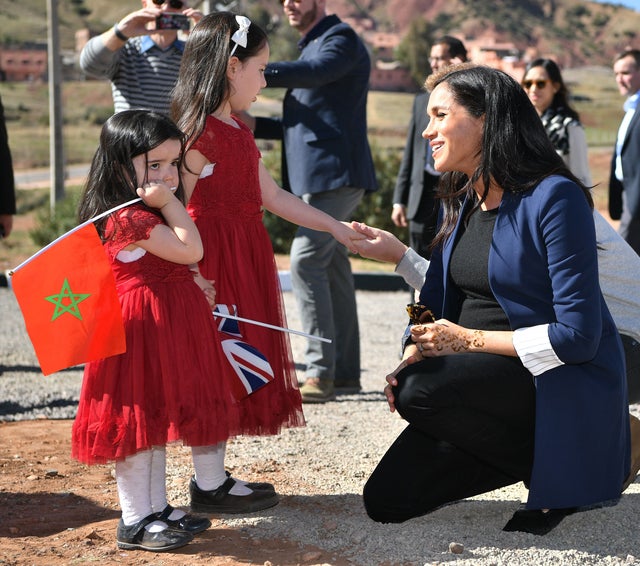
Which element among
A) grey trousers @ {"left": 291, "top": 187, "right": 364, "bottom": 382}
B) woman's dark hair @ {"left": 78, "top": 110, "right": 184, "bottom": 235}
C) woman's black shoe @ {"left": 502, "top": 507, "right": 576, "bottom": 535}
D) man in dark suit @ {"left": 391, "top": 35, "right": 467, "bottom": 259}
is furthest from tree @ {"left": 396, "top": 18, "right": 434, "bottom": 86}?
woman's black shoe @ {"left": 502, "top": 507, "right": 576, "bottom": 535}

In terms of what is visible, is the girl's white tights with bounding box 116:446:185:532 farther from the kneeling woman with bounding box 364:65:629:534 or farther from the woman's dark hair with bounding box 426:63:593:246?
the woman's dark hair with bounding box 426:63:593:246

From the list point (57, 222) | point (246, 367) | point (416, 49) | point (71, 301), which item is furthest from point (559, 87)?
point (416, 49)

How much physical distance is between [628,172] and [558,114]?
41.0 inches

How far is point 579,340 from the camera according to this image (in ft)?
10.2

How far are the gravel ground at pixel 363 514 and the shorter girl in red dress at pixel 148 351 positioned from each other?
38cm

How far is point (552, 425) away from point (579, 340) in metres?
0.29

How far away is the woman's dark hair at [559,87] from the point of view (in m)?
6.39

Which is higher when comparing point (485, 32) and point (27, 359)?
point (485, 32)

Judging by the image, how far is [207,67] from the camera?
12.6ft

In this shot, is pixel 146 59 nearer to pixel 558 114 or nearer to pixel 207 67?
pixel 207 67

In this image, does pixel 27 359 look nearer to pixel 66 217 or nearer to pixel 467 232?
pixel 467 232

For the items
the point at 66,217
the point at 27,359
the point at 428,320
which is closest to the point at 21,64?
the point at 66,217

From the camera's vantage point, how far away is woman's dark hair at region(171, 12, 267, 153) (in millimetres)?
3807

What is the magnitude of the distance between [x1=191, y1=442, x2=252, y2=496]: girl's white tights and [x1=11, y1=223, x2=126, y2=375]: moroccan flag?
2.05 ft
